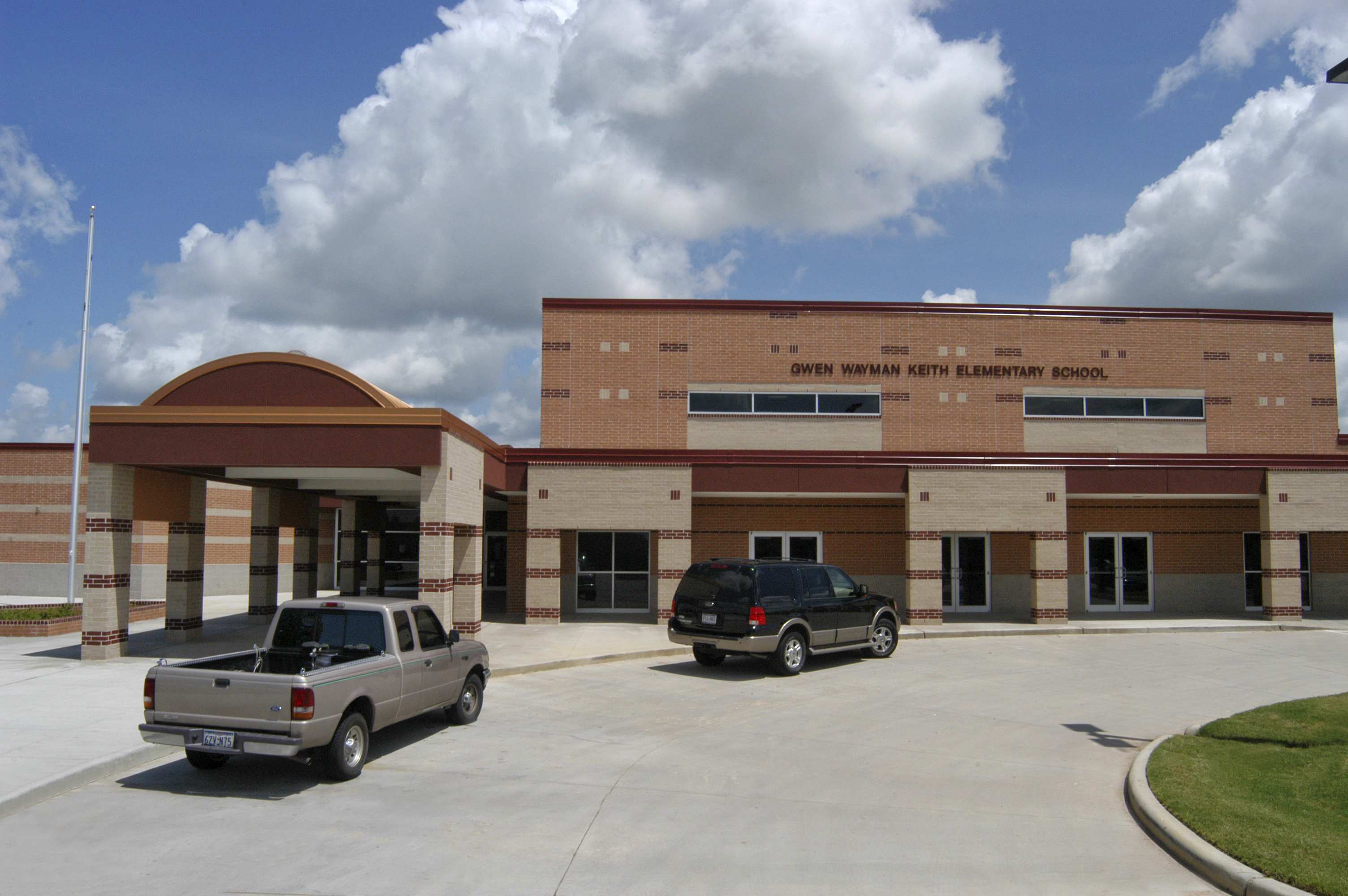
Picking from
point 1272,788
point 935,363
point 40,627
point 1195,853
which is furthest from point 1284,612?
point 40,627

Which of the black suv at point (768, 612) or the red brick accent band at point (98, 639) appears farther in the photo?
the red brick accent band at point (98, 639)

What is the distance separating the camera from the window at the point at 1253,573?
2644 centimetres

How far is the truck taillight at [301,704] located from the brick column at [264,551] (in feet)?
54.1

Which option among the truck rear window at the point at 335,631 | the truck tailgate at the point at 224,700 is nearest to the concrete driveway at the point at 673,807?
the truck tailgate at the point at 224,700

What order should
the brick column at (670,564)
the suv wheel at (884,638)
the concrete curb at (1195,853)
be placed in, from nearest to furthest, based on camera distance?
1. the concrete curb at (1195,853)
2. the suv wheel at (884,638)
3. the brick column at (670,564)

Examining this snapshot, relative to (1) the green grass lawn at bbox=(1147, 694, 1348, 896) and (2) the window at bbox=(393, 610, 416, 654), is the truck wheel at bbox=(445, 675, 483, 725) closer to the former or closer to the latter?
(2) the window at bbox=(393, 610, 416, 654)

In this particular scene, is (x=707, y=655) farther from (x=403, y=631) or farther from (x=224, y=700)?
(x=224, y=700)

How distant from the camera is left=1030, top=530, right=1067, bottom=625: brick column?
22.6 meters

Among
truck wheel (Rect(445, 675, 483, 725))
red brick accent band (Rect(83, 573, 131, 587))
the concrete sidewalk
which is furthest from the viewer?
red brick accent band (Rect(83, 573, 131, 587))

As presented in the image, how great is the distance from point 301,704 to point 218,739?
0.87m

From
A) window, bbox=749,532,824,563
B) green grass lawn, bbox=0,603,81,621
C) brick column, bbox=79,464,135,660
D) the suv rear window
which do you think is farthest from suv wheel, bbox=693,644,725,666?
green grass lawn, bbox=0,603,81,621

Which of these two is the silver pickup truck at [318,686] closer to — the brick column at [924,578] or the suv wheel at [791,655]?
the suv wheel at [791,655]

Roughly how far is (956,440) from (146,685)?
2214 centimetres

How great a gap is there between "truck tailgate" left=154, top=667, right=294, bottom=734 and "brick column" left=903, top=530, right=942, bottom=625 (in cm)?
1674
